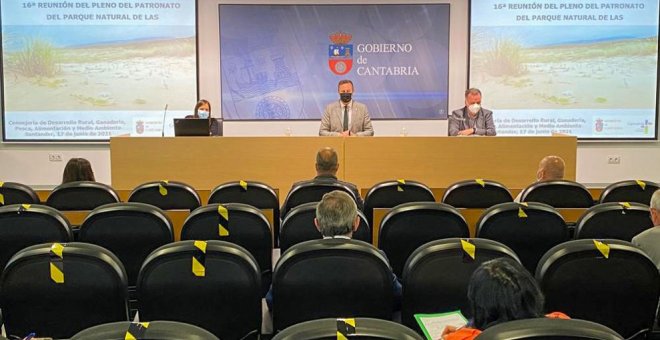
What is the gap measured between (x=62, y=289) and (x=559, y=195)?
307 centimetres

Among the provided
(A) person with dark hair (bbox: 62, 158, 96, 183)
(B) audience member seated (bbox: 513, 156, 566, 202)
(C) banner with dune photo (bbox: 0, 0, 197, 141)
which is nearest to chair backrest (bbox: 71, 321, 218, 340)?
(A) person with dark hair (bbox: 62, 158, 96, 183)

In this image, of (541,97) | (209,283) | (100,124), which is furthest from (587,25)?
(209,283)

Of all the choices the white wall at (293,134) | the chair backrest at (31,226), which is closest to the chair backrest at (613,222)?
the chair backrest at (31,226)

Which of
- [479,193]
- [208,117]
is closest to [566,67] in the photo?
[208,117]

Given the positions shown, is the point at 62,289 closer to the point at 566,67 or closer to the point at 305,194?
the point at 305,194

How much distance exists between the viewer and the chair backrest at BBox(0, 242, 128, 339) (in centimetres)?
247

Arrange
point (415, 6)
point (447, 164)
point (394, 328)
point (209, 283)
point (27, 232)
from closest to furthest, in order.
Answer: point (394, 328) → point (209, 283) → point (27, 232) → point (447, 164) → point (415, 6)

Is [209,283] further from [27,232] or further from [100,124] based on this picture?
[100,124]

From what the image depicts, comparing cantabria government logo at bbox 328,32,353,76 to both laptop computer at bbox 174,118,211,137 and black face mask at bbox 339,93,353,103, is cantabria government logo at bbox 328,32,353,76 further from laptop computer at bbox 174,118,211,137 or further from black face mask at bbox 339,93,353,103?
laptop computer at bbox 174,118,211,137

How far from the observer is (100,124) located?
9078 millimetres

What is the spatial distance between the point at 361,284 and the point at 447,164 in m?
4.00

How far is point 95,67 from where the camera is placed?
901cm

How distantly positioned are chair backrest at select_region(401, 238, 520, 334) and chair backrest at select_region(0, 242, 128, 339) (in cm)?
103

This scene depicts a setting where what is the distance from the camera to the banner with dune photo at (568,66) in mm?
8984
